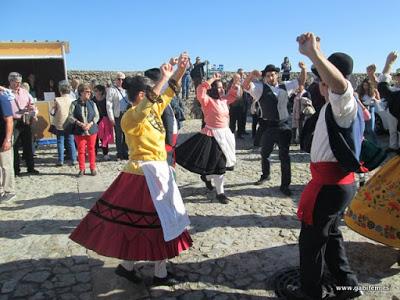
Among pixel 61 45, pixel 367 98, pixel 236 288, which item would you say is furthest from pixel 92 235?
pixel 61 45

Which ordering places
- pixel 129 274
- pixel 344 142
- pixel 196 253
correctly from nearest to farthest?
pixel 344 142 < pixel 129 274 < pixel 196 253

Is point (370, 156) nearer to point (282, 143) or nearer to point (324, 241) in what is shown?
point (324, 241)

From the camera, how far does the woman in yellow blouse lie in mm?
3324

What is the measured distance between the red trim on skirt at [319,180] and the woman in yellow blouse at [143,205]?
1.08 m

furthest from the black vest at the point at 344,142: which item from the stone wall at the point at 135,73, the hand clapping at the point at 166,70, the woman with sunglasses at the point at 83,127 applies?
the stone wall at the point at 135,73

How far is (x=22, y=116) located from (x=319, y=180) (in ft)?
21.1

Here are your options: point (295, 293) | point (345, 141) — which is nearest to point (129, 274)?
point (295, 293)

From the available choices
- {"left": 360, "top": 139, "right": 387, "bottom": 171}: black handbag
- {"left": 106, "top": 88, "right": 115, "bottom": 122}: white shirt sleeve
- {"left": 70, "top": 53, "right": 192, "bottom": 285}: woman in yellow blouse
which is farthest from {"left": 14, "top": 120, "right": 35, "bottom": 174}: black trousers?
{"left": 360, "top": 139, "right": 387, "bottom": 171}: black handbag

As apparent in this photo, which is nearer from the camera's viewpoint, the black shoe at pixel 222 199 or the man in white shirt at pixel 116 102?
the black shoe at pixel 222 199

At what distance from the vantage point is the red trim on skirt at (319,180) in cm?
303

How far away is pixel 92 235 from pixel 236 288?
53.7 inches

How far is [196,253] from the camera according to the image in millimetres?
4289

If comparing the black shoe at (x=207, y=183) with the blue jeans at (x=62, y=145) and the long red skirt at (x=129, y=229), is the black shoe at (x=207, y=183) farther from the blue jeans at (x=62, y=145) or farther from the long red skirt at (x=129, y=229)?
the blue jeans at (x=62, y=145)
